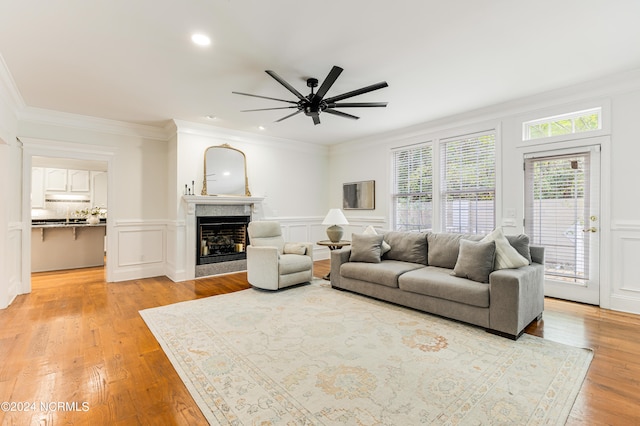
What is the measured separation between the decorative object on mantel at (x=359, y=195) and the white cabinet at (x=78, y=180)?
6.55 m

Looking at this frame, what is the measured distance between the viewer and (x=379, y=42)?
9.03ft

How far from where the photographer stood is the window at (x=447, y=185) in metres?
4.72

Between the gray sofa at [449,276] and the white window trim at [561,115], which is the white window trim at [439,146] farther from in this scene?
the gray sofa at [449,276]

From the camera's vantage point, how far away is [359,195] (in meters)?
6.57

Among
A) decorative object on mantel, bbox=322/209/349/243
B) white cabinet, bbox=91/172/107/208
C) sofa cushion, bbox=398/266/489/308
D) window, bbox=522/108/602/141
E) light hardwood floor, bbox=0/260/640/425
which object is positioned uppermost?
window, bbox=522/108/602/141

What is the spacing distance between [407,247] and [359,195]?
2571 millimetres

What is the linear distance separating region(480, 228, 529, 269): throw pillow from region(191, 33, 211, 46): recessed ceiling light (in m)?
3.41

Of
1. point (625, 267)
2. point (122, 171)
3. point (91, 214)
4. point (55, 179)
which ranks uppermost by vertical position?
point (55, 179)

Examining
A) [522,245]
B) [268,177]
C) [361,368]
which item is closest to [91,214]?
[268,177]

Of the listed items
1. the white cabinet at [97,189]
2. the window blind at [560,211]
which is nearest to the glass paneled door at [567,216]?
the window blind at [560,211]

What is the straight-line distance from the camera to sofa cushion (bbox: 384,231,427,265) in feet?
13.3

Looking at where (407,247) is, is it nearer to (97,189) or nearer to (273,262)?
(273,262)

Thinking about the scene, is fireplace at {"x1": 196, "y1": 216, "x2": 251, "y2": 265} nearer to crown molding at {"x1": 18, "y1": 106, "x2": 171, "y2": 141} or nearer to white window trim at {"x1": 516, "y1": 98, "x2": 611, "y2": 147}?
crown molding at {"x1": 18, "y1": 106, "x2": 171, "y2": 141}

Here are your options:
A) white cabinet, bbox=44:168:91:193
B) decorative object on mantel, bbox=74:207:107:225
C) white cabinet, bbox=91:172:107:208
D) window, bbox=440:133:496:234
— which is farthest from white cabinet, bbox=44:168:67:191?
window, bbox=440:133:496:234
